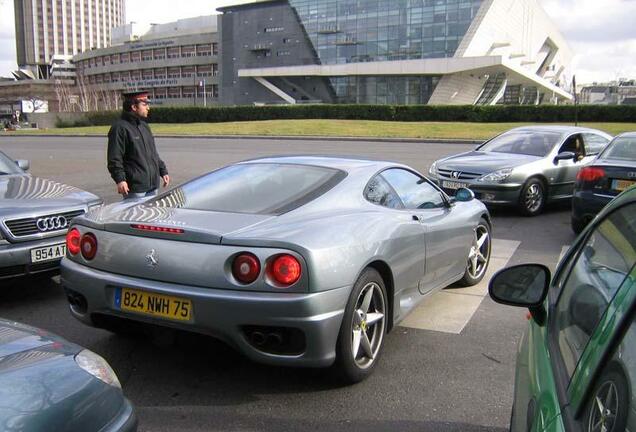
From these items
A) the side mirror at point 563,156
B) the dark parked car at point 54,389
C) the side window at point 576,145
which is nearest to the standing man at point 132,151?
the dark parked car at point 54,389

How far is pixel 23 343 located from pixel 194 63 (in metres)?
110

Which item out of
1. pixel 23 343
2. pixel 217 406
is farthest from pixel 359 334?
pixel 23 343

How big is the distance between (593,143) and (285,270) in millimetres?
9615

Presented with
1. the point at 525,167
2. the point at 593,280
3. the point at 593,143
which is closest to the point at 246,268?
the point at 593,280

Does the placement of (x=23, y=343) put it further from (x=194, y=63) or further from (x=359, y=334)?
(x=194, y=63)

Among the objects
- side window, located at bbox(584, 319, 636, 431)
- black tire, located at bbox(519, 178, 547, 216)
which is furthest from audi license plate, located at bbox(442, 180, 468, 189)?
side window, located at bbox(584, 319, 636, 431)

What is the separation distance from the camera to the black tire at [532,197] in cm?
969

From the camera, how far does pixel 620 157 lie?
7883mm

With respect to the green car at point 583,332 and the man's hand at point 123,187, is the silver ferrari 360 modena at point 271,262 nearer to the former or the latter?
the green car at point 583,332

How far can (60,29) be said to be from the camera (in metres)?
142

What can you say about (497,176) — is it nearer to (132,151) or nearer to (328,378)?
(132,151)

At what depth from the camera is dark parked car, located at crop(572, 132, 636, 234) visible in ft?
24.5

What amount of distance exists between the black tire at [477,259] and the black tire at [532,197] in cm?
387

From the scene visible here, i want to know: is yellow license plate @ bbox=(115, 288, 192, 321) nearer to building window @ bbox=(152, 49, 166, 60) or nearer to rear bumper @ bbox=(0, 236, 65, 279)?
rear bumper @ bbox=(0, 236, 65, 279)
